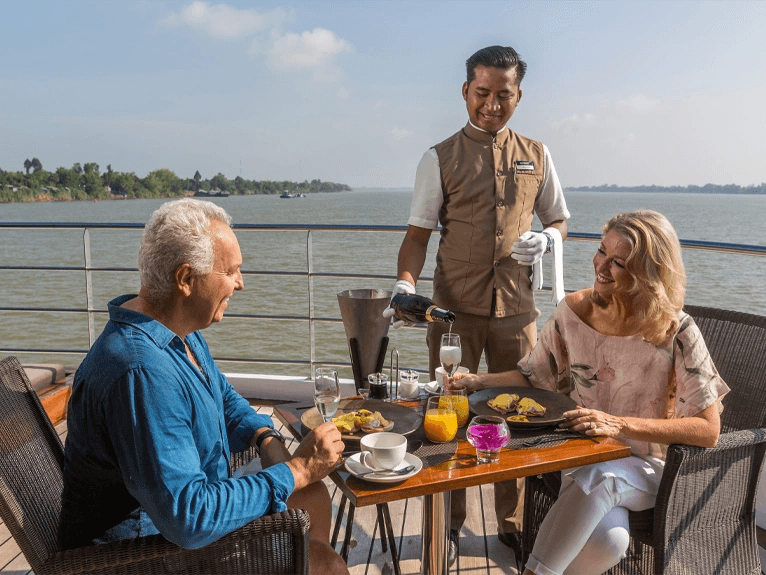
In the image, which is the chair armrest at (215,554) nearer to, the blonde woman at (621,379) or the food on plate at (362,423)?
the food on plate at (362,423)

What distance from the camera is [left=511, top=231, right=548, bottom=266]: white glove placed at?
2.34 m

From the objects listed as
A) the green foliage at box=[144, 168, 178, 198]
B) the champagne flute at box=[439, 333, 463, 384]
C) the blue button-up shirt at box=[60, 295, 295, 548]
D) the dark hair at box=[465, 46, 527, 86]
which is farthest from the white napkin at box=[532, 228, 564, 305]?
the green foliage at box=[144, 168, 178, 198]

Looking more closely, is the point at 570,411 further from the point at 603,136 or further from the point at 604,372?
the point at 603,136

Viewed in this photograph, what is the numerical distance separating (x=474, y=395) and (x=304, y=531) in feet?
2.42

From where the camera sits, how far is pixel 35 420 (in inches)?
59.3

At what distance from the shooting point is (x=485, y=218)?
7.93ft

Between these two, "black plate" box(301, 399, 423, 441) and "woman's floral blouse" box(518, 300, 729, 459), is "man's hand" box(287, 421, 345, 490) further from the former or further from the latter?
"woman's floral blouse" box(518, 300, 729, 459)

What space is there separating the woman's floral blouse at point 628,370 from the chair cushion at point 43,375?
2837mm

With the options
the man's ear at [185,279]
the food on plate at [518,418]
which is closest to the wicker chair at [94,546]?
the man's ear at [185,279]

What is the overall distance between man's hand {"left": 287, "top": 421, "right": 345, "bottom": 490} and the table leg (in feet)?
1.45

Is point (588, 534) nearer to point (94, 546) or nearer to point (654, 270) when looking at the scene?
point (654, 270)

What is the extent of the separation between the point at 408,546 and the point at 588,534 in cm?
92

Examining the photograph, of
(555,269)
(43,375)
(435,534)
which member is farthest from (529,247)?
(43,375)

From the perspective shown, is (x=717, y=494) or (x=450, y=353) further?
(x=450, y=353)
